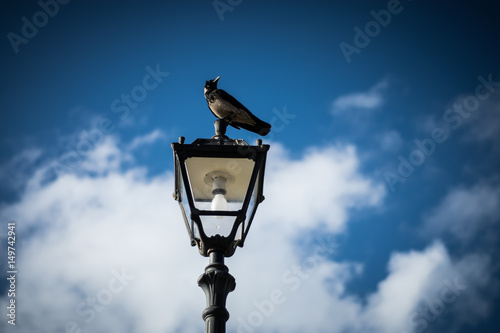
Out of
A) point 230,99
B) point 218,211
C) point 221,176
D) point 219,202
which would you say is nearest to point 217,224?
point 218,211

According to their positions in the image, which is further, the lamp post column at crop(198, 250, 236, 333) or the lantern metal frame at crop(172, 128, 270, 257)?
the lantern metal frame at crop(172, 128, 270, 257)

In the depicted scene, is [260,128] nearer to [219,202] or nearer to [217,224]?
[219,202]

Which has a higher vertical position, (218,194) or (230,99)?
(230,99)

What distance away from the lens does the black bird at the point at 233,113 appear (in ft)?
17.8

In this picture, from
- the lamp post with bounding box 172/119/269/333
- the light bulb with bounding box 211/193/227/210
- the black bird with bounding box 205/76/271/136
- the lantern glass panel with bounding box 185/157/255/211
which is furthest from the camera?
the black bird with bounding box 205/76/271/136

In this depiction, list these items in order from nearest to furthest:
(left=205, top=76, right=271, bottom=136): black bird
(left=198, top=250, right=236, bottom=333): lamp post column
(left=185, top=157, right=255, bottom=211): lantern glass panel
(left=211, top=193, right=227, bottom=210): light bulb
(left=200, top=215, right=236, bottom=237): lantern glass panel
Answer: (left=198, top=250, right=236, bottom=333): lamp post column
(left=200, top=215, right=236, bottom=237): lantern glass panel
(left=211, top=193, right=227, bottom=210): light bulb
(left=185, top=157, right=255, bottom=211): lantern glass panel
(left=205, top=76, right=271, bottom=136): black bird

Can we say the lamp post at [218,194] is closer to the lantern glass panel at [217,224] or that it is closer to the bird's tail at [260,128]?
the lantern glass panel at [217,224]

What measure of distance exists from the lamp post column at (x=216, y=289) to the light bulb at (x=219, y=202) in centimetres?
39

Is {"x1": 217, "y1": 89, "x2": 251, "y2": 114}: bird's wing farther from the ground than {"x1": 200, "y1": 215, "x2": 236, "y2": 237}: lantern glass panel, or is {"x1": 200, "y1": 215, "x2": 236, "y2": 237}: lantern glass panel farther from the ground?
{"x1": 217, "y1": 89, "x2": 251, "y2": 114}: bird's wing

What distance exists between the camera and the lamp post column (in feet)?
13.8

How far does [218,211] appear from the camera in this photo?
466 centimetres

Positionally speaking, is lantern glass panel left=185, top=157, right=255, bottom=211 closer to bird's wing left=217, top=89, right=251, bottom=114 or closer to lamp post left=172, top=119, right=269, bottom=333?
lamp post left=172, top=119, right=269, bottom=333

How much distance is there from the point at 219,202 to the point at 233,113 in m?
1.03

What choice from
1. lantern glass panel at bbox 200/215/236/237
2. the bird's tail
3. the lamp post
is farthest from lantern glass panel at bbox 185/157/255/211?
the bird's tail
